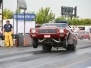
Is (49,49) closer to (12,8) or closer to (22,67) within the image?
(22,67)

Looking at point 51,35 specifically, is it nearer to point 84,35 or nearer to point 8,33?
point 8,33

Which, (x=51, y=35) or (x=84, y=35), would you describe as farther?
(x=84, y=35)

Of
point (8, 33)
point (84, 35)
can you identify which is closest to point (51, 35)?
point (8, 33)

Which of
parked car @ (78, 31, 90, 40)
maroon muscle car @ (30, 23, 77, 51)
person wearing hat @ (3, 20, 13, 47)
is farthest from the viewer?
parked car @ (78, 31, 90, 40)

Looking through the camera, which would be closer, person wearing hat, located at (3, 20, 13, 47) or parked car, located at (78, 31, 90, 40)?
A: person wearing hat, located at (3, 20, 13, 47)

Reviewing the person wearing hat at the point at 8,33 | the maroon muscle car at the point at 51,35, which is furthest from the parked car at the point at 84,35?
the maroon muscle car at the point at 51,35

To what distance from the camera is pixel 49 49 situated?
59.9ft

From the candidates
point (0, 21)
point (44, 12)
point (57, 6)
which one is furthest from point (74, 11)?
point (0, 21)

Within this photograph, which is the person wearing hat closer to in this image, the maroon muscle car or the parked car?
the maroon muscle car

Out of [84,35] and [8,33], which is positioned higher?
[8,33]

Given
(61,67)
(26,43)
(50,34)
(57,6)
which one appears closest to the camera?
(61,67)

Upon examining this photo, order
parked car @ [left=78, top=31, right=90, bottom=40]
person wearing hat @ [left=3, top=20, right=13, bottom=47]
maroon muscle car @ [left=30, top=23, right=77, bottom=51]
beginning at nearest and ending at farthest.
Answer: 1. maroon muscle car @ [left=30, top=23, right=77, bottom=51]
2. person wearing hat @ [left=3, top=20, right=13, bottom=47]
3. parked car @ [left=78, top=31, right=90, bottom=40]

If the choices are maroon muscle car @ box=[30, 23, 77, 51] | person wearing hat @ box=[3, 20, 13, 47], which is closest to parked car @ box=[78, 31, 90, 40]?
person wearing hat @ box=[3, 20, 13, 47]

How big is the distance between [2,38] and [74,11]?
269 ft
